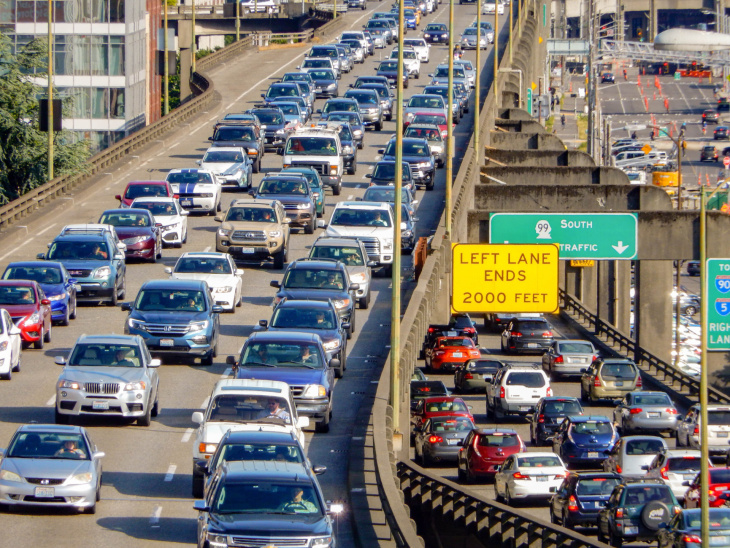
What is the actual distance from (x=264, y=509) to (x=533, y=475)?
14.8 metres

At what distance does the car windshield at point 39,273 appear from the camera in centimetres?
3238

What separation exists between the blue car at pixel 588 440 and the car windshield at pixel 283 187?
1383 cm

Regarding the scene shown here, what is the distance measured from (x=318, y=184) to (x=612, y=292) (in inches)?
1015

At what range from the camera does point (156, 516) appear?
64.8ft

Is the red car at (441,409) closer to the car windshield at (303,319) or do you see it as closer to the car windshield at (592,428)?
the car windshield at (592,428)

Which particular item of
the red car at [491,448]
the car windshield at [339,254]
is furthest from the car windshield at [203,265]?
the red car at [491,448]

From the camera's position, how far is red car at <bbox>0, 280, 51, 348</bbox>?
30.1 meters

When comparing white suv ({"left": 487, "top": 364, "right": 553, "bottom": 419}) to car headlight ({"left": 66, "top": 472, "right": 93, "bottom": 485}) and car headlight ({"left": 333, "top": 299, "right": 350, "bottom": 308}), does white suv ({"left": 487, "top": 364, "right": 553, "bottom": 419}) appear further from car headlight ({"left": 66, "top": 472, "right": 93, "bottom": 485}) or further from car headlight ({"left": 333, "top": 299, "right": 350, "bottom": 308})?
car headlight ({"left": 66, "top": 472, "right": 93, "bottom": 485})

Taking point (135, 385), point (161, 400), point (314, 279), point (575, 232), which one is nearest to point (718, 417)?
point (575, 232)

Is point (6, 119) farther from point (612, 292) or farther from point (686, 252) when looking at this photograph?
point (686, 252)

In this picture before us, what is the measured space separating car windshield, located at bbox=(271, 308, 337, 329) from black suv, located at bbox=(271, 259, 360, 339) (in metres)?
3.10

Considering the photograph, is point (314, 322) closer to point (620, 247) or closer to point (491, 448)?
point (491, 448)

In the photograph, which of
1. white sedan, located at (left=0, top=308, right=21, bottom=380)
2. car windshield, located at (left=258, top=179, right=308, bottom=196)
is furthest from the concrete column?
white sedan, located at (left=0, top=308, right=21, bottom=380)

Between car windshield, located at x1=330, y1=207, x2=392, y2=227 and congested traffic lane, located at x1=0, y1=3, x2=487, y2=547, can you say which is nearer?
congested traffic lane, located at x1=0, y1=3, x2=487, y2=547
